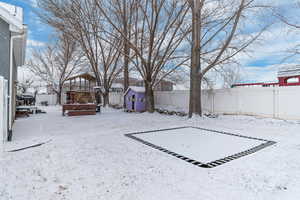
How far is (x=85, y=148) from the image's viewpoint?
3236mm

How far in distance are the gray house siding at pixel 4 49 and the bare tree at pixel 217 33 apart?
272 inches

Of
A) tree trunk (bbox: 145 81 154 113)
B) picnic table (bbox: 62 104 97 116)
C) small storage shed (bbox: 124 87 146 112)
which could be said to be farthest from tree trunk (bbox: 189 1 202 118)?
picnic table (bbox: 62 104 97 116)

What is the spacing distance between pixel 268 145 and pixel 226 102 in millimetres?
5160

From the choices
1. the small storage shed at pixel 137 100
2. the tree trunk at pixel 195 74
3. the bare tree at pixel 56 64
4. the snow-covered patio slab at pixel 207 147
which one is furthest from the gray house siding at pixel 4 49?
the bare tree at pixel 56 64

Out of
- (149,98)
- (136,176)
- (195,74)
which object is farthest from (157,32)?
(136,176)

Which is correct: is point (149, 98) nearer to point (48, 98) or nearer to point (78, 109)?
point (78, 109)

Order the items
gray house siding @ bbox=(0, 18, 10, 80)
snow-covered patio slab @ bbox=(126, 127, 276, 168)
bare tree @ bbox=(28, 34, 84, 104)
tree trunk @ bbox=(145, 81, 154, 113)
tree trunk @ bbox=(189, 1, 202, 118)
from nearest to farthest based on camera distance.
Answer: snow-covered patio slab @ bbox=(126, 127, 276, 168)
gray house siding @ bbox=(0, 18, 10, 80)
tree trunk @ bbox=(189, 1, 202, 118)
tree trunk @ bbox=(145, 81, 154, 113)
bare tree @ bbox=(28, 34, 84, 104)

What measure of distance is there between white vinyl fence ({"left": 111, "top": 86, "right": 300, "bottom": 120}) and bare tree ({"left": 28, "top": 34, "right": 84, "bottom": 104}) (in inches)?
573

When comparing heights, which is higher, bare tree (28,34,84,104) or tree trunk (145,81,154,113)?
bare tree (28,34,84,104)

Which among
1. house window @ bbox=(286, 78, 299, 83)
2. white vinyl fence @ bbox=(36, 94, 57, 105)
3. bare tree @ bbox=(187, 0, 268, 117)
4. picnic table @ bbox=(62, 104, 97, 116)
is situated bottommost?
picnic table @ bbox=(62, 104, 97, 116)

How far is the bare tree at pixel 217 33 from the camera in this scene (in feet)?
24.1

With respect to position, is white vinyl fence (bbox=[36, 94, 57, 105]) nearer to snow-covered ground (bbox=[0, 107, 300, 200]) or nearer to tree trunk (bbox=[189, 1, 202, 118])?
tree trunk (bbox=[189, 1, 202, 118])

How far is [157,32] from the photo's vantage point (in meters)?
9.91

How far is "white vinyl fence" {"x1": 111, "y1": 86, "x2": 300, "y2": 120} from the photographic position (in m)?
6.37
